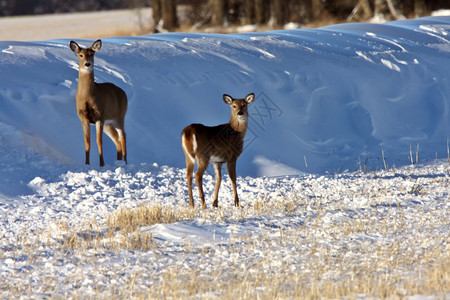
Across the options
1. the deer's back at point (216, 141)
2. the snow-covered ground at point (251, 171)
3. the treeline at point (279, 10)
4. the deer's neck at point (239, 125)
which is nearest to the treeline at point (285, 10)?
the treeline at point (279, 10)

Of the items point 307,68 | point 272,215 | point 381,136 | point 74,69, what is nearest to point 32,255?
point 272,215

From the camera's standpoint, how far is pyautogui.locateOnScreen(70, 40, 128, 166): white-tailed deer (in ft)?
34.1

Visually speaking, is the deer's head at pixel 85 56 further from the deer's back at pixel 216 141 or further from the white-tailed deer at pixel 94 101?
the deer's back at pixel 216 141

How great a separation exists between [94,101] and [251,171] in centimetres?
312

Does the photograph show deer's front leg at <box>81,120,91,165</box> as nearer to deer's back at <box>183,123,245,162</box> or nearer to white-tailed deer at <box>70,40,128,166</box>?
white-tailed deer at <box>70,40,128,166</box>

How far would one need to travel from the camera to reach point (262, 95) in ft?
49.1

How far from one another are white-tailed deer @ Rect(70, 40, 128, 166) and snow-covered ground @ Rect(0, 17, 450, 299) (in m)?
0.63

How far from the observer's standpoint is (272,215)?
28.7 ft

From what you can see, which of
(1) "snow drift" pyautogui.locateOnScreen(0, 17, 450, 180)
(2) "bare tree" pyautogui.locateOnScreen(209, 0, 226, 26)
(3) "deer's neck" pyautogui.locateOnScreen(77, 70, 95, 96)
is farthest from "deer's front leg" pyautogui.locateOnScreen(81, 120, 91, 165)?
(2) "bare tree" pyautogui.locateOnScreen(209, 0, 226, 26)

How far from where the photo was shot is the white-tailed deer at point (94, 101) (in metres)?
10.4

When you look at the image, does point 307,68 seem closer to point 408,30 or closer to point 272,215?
point 408,30

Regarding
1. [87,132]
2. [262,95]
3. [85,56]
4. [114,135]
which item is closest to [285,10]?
[262,95]

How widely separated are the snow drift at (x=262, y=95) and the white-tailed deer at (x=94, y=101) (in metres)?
1.04

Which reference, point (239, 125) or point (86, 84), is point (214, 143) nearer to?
point (239, 125)
